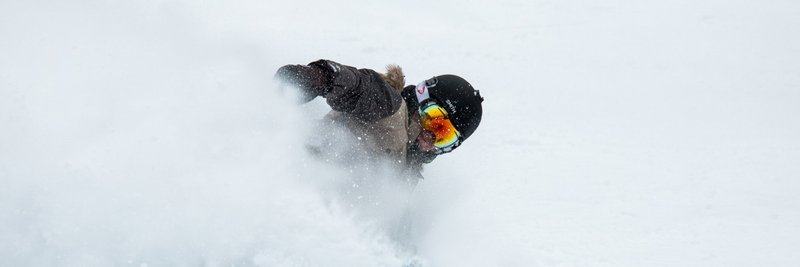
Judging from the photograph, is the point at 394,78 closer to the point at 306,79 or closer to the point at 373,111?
the point at 373,111

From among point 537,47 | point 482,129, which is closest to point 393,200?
point 482,129

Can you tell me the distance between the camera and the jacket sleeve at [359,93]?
2.74 meters

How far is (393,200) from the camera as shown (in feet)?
11.8

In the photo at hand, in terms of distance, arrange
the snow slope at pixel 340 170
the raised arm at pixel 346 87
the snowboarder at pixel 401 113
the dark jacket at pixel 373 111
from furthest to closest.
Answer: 1. the snowboarder at pixel 401 113
2. the dark jacket at pixel 373 111
3. the raised arm at pixel 346 87
4. the snow slope at pixel 340 170

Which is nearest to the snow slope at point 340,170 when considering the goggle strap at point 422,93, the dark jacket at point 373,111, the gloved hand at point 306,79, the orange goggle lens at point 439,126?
the dark jacket at point 373,111

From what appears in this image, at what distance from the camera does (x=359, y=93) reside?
9.33 ft

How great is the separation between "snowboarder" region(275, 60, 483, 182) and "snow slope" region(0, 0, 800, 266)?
260 millimetres

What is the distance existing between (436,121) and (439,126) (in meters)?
0.03

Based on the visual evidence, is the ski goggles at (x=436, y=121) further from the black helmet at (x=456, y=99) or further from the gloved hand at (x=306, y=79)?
the gloved hand at (x=306, y=79)

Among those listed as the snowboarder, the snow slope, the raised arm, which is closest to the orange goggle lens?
the snowboarder

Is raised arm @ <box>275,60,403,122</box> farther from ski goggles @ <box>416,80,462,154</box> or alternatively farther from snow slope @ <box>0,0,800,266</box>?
snow slope @ <box>0,0,800,266</box>

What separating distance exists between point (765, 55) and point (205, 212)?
1011 centimetres

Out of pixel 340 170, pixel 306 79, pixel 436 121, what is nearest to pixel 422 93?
pixel 436 121

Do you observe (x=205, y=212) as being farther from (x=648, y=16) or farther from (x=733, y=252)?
(x=648, y=16)
